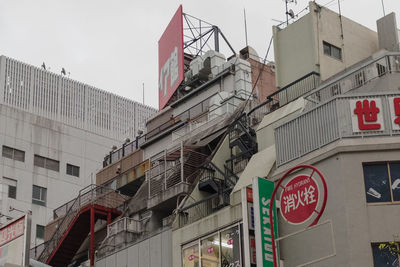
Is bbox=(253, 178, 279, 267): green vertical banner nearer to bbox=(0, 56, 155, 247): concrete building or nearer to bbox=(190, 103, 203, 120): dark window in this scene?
bbox=(190, 103, 203, 120): dark window

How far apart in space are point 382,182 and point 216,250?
946 cm

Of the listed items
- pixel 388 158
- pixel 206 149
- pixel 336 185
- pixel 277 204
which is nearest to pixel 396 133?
pixel 388 158

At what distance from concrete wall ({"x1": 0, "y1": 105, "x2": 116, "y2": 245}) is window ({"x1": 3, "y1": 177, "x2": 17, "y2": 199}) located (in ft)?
1.03

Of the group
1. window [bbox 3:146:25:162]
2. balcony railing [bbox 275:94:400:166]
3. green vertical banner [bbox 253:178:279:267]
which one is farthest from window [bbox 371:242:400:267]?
window [bbox 3:146:25:162]

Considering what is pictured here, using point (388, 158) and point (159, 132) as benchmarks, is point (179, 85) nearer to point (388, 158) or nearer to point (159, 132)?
point (159, 132)

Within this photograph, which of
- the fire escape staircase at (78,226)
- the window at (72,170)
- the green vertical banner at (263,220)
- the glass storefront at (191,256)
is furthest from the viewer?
→ the window at (72,170)

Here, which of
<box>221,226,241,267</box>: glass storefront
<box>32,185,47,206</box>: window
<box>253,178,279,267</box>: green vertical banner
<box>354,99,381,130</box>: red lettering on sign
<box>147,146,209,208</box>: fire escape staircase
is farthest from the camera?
<box>32,185,47,206</box>: window

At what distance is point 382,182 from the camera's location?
114 feet

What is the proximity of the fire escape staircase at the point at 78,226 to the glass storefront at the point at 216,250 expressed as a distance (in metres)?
13.9

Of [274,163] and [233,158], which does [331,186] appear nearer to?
[274,163]

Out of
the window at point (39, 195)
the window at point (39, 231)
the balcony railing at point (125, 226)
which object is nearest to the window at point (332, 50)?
the balcony railing at point (125, 226)

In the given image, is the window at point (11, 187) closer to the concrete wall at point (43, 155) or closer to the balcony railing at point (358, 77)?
the concrete wall at point (43, 155)

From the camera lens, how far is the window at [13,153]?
277ft

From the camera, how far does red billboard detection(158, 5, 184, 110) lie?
67688 mm
